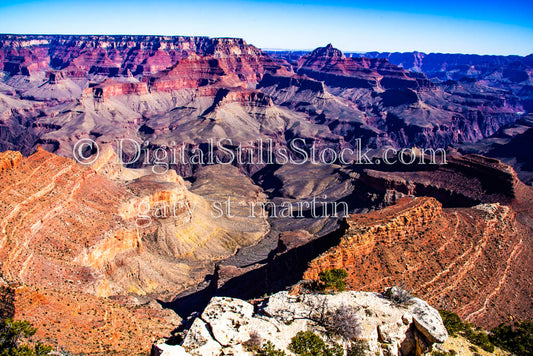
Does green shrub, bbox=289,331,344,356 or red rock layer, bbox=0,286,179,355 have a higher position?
green shrub, bbox=289,331,344,356

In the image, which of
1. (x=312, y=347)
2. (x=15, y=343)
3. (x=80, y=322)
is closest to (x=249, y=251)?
(x=80, y=322)

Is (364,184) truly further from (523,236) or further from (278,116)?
(278,116)

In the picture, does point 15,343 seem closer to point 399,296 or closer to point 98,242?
point 399,296

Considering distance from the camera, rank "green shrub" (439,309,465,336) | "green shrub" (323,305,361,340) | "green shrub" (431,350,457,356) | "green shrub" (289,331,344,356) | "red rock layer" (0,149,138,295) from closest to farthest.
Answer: "green shrub" (289,331,344,356), "green shrub" (323,305,361,340), "green shrub" (431,350,457,356), "green shrub" (439,309,465,336), "red rock layer" (0,149,138,295)

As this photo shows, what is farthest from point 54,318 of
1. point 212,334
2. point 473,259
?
point 473,259

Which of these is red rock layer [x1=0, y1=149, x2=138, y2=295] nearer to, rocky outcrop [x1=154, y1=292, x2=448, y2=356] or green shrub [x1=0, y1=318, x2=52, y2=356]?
green shrub [x1=0, y1=318, x2=52, y2=356]

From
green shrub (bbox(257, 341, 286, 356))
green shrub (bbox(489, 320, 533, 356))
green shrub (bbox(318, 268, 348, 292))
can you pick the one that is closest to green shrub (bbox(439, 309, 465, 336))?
green shrub (bbox(489, 320, 533, 356))

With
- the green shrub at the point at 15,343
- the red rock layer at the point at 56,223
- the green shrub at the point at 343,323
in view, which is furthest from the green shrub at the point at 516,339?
the red rock layer at the point at 56,223
